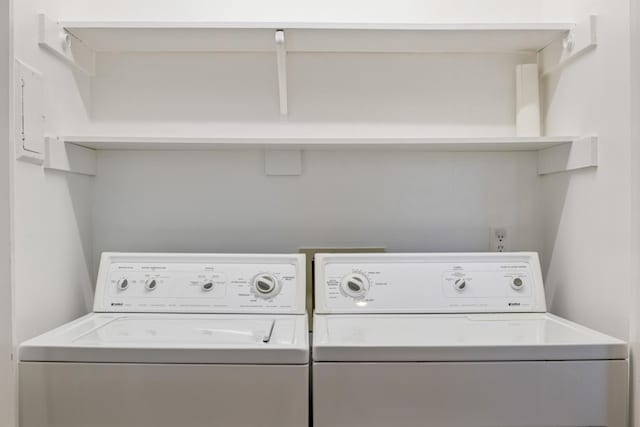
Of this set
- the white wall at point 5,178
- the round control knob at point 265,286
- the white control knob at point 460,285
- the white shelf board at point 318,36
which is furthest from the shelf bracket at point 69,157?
the white control knob at point 460,285

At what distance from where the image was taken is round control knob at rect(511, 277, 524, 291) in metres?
1.54

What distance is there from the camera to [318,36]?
158 cm

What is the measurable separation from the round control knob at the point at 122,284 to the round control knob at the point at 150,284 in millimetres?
60

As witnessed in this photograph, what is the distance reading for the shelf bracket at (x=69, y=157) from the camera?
142 centimetres

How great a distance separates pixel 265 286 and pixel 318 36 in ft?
2.57

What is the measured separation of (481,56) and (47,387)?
164cm

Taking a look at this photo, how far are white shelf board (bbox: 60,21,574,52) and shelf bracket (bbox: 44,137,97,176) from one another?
0.35m

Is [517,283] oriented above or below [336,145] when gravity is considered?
below

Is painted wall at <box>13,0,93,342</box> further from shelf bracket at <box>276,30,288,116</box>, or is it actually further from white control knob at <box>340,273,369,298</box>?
white control knob at <box>340,273,369,298</box>

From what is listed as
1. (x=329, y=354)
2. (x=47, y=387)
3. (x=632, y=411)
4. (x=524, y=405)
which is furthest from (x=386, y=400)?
(x=47, y=387)

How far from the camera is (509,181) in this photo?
1.80 m

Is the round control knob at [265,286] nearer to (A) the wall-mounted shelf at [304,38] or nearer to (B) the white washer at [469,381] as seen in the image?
(B) the white washer at [469,381]

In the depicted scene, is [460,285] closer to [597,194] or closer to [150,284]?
[597,194]

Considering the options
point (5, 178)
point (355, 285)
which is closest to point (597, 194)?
point (355, 285)
